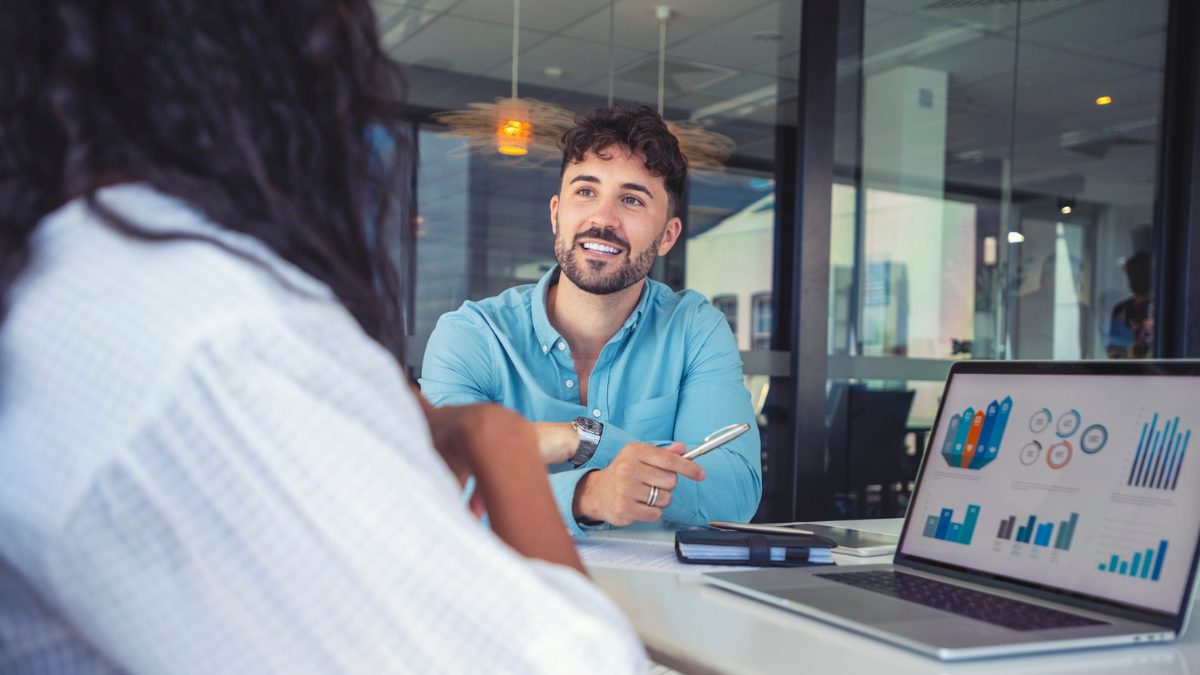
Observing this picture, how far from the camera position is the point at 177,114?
55 centimetres

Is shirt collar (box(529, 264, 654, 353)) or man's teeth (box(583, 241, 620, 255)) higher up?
man's teeth (box(583, 241, 620, 255))

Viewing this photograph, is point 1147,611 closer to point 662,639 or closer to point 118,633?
point 662,639

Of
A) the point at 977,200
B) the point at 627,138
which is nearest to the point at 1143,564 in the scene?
the point at 627,138

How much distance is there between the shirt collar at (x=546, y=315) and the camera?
1965 millimetres

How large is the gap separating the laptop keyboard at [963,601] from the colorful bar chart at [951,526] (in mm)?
66

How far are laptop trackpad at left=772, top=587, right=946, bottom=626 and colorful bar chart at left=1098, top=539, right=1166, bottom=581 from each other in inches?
7.7

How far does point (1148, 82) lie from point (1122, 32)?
0.25m

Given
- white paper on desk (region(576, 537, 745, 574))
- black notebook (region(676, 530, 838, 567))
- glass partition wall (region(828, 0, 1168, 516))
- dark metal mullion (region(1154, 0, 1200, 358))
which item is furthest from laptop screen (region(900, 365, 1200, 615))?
dark metal mullion (region(1154, 0, 1200, 358))

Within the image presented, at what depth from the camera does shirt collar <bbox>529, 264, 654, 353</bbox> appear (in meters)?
1.96

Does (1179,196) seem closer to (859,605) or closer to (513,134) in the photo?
(513,134)

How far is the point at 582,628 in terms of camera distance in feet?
1.60

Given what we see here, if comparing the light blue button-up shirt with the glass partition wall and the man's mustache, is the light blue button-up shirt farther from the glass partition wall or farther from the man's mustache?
the glass partition wall

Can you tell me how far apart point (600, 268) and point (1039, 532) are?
116 cm

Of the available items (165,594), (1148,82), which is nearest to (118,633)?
(165,594)
